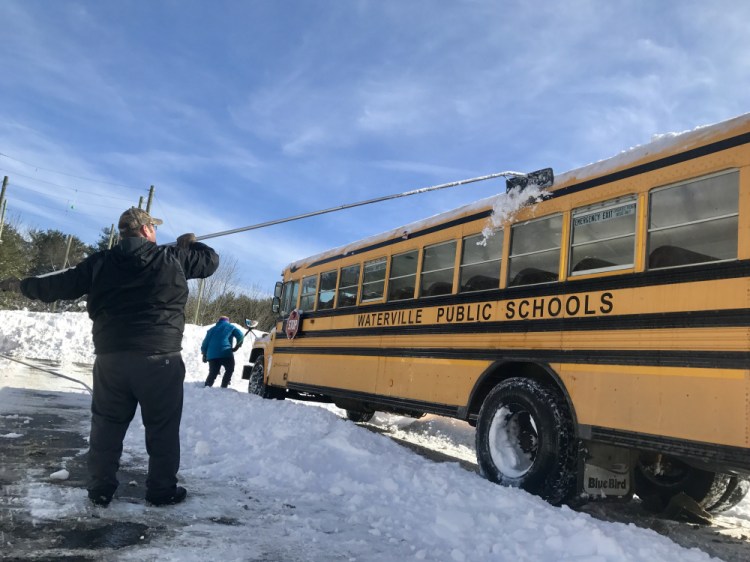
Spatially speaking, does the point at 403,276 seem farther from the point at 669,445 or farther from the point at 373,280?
the point at 669,445

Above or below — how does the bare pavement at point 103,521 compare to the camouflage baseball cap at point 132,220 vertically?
below

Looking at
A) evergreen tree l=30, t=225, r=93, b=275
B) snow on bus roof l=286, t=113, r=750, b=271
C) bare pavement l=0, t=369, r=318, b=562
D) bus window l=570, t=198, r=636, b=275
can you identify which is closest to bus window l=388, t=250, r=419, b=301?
snow on bus roof l=286, t=113, r=750, b=271

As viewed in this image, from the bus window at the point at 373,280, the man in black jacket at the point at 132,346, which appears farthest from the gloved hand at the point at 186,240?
the bus window at the point at 373,280

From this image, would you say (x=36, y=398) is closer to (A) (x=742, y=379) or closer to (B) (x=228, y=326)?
(B) (x=228, y=326)

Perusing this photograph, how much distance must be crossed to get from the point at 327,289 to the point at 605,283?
4859 millimetres

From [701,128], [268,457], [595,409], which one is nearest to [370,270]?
Answer: [268,457]

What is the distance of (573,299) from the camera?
4434 millimetres

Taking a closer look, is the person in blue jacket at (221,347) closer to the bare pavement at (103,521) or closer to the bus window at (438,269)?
the bare pavement at (103,521)

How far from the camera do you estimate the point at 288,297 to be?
9789 mm

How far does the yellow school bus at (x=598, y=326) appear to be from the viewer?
3.46 meters

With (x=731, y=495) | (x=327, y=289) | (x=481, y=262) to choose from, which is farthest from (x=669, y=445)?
(x=327, y=289)

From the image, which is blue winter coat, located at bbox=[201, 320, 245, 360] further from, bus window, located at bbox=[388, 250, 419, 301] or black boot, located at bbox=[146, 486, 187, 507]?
black boot, located at bbox=[146, 486, 187, 507]

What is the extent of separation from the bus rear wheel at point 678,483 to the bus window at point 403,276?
112 inches

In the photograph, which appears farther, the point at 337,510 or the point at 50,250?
the point at 50,250
